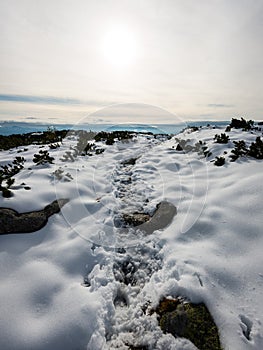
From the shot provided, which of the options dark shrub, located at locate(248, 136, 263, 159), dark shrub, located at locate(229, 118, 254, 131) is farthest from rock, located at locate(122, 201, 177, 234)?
dark shrub, located at locate(229, 118, 254, 131)

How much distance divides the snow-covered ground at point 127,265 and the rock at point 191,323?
3.2 inches

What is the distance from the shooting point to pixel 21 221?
439 cm

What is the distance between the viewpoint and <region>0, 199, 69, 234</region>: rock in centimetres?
426

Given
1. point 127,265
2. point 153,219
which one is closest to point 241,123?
point 153,219

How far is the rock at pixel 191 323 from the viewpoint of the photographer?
2541 millimetres

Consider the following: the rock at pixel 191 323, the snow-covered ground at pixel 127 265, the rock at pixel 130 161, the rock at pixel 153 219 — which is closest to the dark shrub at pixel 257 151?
the snow-covered ground at pixel 127 265

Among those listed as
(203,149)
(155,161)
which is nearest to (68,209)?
(155,161)

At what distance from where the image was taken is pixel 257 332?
8.22ft

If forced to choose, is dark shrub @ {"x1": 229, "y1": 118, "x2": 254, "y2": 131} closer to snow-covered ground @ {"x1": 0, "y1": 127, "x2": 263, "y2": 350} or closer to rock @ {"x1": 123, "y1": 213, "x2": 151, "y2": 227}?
snow-covered ground @ {"x1": 0, "y1": 127, "x2": 263, "y2": 350}

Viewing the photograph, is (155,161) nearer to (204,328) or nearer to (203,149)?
(203,149)

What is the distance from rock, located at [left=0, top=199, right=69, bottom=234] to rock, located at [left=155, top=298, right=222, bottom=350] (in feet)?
9.75

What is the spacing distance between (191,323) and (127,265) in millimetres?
1486

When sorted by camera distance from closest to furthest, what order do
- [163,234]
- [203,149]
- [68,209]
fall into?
[163,234], [68,209], [203,149]

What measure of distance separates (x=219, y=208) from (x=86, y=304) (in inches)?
129
